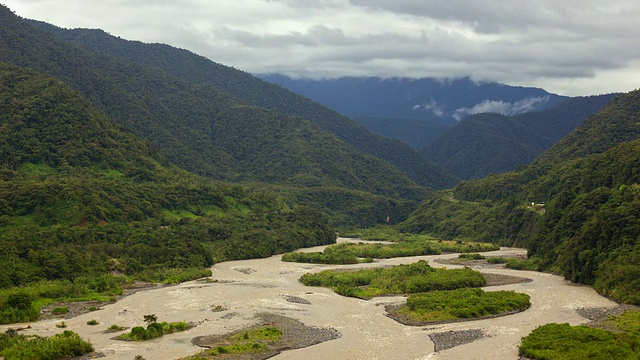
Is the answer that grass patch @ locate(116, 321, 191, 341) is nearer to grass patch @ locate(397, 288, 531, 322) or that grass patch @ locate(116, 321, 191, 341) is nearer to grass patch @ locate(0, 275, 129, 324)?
grass patch @ locate(0, 275, 129, 324)

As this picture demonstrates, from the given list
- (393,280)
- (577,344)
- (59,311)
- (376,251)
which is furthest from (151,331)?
(376,251)

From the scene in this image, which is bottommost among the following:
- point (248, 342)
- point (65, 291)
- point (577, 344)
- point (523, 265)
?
point (523, 265)

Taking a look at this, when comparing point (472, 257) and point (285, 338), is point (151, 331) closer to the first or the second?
point (285, 338)

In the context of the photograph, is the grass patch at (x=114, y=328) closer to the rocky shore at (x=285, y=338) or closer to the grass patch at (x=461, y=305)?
the rocky shore at (x=285, y=338)

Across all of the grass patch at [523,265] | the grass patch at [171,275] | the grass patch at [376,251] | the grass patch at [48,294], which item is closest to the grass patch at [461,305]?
the grass patch at [523,265]

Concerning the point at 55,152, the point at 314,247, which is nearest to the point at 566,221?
the point at 314,247

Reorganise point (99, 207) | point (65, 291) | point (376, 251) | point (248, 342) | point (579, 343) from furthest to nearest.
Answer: point (376, 251) → point (99, 207) → point (65, 291) → point (248, 342) → point (579, 343)

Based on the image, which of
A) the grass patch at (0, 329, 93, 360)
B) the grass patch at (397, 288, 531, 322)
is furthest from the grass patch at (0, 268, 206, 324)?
the grass patch at (397, 288, 531, 322)
